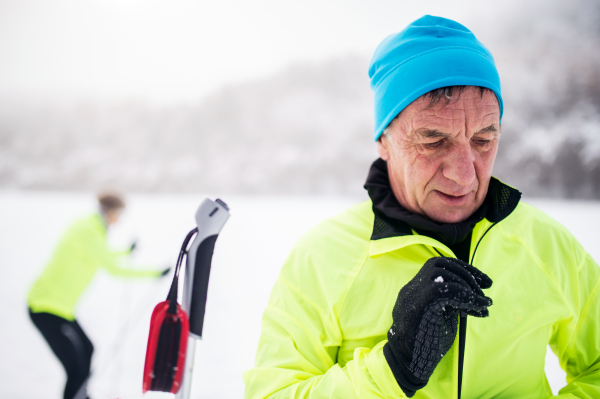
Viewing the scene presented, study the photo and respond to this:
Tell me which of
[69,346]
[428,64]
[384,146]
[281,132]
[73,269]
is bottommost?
[69,346]

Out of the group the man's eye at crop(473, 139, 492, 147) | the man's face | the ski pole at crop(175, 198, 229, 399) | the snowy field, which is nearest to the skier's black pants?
the snowy field

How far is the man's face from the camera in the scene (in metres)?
0.71

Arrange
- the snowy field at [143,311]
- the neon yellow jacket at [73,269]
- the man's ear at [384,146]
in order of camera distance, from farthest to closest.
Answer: the snowy field at [143,311]
the neon yellow jacket at [73,269]
the man's ear at [384,146]

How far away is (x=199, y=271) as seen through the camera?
2.24ft

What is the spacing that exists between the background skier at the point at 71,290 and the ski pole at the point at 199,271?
4.94 ft

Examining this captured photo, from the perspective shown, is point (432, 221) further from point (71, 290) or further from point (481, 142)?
point (71, 290)

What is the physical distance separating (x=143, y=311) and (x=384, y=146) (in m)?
3.96

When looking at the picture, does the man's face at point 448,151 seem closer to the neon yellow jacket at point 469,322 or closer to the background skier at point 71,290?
the neon yellow jacket at point 469,322

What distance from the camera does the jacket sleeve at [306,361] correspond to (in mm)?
604

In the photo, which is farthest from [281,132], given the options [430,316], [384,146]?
[430,316]

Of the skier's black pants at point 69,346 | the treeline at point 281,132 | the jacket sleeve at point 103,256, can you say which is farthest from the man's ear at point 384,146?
the treeline at point 281,132

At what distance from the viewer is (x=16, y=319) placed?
12.7ft

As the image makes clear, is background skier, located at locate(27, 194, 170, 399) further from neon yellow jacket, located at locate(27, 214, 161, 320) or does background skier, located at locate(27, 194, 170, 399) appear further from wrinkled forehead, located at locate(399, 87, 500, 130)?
wrinkled forehead, located at locate(399, 87, 500, 130)

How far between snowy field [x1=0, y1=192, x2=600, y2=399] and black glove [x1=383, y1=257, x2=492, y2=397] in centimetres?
58
